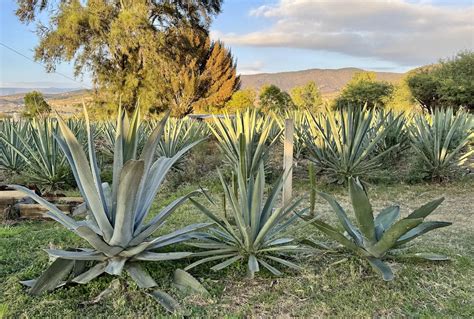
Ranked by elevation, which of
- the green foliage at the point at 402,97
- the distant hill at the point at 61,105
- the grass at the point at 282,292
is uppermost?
the green foliage at the point at 402,97

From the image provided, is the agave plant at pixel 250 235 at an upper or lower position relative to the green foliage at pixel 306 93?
lower

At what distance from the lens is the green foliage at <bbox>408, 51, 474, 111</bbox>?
2261 centimetres

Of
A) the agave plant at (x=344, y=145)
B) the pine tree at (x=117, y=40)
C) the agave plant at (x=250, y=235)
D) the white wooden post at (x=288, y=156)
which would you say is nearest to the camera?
the agave plant at (x=250, y=235)

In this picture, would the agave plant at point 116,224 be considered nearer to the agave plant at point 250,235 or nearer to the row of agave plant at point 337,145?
the agave plant at point 250,235

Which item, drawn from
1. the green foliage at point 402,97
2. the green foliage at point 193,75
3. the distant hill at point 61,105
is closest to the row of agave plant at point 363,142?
the distant hill at point 61,105

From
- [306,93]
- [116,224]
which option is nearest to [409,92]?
[306,93]

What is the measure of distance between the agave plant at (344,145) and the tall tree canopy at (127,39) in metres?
16.5

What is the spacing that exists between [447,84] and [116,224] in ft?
82.1

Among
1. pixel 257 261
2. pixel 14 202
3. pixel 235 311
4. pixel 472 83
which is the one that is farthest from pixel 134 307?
pixel 472 83

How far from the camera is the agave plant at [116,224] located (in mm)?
2242

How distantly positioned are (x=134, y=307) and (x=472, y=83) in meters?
24.8

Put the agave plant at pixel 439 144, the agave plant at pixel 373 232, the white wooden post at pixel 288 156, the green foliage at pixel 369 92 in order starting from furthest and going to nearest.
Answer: the green foliage at pixel 369 92
the agave plant at pixel 439 144
the white wooden post at pixel 288 156
the agave plant at pixel 373 232

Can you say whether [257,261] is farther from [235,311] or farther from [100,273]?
[100,273]

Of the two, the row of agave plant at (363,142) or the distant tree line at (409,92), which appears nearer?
the row of agave plant at (363,142)
